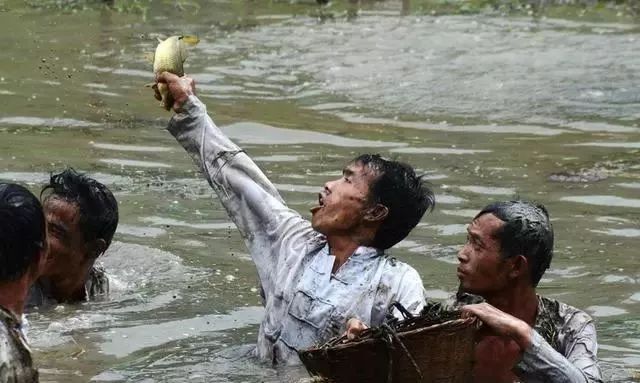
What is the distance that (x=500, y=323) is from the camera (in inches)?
222

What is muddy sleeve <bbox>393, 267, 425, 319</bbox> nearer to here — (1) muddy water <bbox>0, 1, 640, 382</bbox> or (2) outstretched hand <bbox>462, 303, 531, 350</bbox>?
(2) outstretched hand <bbox>462, 303, 531, 350</bbox>

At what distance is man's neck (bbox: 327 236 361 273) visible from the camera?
252 inches

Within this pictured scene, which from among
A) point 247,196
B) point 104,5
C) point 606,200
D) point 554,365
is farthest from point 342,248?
point 104,5

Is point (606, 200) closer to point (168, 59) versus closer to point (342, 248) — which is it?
point (342, 248)

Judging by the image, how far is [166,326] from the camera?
771 centimetres

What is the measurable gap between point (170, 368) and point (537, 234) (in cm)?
194

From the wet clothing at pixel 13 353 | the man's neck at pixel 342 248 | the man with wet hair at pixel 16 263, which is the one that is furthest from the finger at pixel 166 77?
the wet clothing at pixel 13 353

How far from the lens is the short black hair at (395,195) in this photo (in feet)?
21.0

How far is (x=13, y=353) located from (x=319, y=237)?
250 cm

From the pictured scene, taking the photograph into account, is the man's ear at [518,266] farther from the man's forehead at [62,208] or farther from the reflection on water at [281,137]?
the reflection on water at [281,137]

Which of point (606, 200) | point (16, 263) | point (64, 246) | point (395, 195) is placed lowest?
point (606, 200)

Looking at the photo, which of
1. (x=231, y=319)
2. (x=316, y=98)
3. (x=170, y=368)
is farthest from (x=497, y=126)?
(x=170, y=368)

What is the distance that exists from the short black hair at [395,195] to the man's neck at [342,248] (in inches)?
4.7

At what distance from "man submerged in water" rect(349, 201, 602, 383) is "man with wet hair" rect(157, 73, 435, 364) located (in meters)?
0.33
